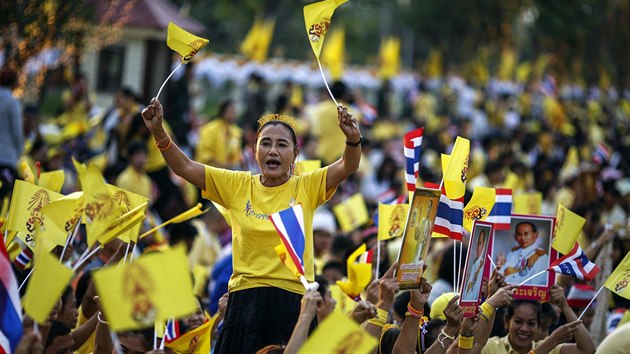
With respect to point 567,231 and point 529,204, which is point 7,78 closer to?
point 529,204

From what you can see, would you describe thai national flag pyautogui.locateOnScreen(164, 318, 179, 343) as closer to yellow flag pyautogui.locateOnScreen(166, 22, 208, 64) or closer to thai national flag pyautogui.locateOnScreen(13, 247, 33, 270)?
thai national flag pyautogui.locateOnScreen(13, 247, 33, 270)

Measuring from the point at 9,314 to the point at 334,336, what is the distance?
1.21m

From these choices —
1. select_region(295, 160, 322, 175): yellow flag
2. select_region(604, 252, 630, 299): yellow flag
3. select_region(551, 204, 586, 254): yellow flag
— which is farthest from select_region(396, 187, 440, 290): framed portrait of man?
select_region(295, 160, 322, 175): yellow flag

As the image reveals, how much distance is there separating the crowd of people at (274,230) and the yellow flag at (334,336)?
1.56 feet

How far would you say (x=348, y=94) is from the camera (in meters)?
13.3

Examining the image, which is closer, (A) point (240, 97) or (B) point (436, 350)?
(B) point (436, 350)

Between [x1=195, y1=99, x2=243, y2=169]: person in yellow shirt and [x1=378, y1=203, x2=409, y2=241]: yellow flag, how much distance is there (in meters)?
6.25

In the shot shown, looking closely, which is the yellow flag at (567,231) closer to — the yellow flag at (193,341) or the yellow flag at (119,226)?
the yellow flag at (193,341)

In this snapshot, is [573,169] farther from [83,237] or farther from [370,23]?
[370,23]

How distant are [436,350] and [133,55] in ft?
68.1

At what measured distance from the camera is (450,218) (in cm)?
598

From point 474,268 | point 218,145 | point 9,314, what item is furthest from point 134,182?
point 9,314

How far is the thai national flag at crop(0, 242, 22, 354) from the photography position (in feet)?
13.8

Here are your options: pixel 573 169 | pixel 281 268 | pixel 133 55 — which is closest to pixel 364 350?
pixel 281 268
